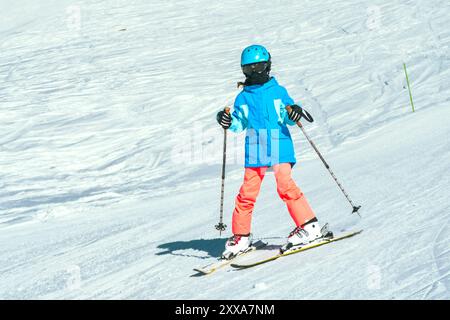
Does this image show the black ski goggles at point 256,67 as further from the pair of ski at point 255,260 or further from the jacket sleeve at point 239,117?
the pair of ski at point 255,260

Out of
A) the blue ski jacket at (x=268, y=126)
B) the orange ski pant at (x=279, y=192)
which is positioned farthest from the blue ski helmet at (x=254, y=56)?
the orange ski pant at (x=279, y=192)

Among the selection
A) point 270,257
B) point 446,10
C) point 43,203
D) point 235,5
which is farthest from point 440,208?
point 235,5

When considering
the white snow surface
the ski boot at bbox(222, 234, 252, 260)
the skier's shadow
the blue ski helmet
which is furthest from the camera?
the skier's shadow

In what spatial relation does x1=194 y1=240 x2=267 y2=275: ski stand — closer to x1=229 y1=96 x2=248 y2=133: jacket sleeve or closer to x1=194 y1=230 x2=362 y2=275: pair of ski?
x1=194 y1=230 x2=362 y2=275: pair of ski

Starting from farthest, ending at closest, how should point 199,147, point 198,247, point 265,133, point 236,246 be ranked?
point 199,147 → point 198,247 → point 236,246 → point 265,133

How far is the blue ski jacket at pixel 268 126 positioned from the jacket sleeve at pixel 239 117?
0.04 metres

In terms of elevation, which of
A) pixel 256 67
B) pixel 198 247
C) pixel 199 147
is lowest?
pixel 198 247

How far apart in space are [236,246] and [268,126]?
3.31 feet

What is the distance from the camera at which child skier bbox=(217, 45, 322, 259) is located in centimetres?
561

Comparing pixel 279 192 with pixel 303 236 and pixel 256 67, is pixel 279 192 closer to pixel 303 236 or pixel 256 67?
pixel 303 236

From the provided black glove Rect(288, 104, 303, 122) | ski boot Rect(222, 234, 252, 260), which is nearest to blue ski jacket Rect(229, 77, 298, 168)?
black glove Rect(288, 104, 303, 122)

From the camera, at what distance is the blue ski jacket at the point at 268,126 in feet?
18.4

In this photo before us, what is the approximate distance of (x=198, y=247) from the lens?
6.77 meters

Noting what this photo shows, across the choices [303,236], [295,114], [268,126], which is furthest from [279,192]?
[295,114]
